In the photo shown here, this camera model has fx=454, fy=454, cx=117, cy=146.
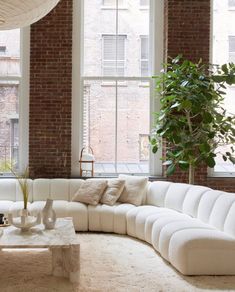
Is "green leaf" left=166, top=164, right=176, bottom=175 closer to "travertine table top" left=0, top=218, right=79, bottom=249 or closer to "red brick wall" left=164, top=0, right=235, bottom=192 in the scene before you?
"red brick wall" left=164, top=0, right=235, bottom=192

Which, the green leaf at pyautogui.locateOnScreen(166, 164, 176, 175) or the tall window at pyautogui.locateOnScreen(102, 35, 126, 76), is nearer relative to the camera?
the green leaf at pyautogui.locateOnScreen(166, 164, 176, 175)

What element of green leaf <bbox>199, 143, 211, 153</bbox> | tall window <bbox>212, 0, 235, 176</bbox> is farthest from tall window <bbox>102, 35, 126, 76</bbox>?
green leaf <bbox>199, 143, 211, 153</bbox>

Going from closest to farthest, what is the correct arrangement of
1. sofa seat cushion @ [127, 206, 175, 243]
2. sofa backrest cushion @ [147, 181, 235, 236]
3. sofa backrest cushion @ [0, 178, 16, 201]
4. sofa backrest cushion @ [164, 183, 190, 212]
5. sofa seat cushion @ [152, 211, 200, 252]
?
sofa backrest cushion @ [147, 181, 235, 236] < sofa seat cushion @ [152, 211, 200, 252] < sofa seat cushion @ [127, 206, 175, 243] < sofa backrest cushion @ [164, 183, 190, 212] < sofa backrest cushion @ [0, 178, 16, 201]

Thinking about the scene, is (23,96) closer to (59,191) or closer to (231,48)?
(59,191)

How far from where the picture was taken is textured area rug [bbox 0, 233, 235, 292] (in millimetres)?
4098

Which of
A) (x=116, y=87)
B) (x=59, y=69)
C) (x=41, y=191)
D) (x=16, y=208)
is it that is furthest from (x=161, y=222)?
(x=59, y=69)

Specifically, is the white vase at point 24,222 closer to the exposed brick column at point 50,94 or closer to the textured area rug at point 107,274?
the textured area rug at point 107,274

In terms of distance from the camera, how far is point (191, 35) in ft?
24.7

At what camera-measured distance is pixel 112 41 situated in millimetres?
7883

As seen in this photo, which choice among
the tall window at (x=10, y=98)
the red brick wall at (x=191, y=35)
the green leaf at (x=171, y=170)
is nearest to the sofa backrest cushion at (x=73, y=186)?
the tall window at (x=10, y=98)

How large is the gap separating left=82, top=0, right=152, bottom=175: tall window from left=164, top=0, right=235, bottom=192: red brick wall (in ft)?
1.79

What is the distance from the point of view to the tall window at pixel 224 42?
786cm

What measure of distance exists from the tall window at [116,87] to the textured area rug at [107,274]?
2516 millimetres

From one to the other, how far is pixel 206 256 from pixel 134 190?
2.43m
